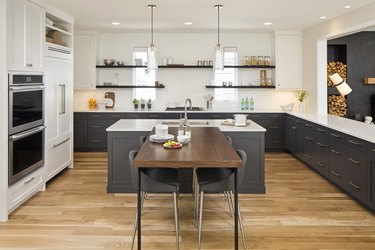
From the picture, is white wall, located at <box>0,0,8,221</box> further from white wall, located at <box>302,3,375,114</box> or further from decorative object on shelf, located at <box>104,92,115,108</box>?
white wall, located at <box>302,3,375,114</box>

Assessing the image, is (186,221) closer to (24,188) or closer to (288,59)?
(24,188)

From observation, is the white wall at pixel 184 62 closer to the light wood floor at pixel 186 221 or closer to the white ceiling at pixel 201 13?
the white ceiling at pixel 201 13

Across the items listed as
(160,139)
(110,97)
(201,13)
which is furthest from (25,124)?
(110,97)

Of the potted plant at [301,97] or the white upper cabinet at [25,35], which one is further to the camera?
the potted plant at [301,97]

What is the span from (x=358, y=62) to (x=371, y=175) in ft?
15.6

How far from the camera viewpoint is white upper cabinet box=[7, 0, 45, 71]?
408cm

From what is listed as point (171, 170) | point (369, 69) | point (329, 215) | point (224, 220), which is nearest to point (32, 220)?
point (171, 170)

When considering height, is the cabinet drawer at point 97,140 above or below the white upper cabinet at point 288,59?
below

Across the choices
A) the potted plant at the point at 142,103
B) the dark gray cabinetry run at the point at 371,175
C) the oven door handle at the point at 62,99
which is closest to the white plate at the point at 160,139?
the dark gray cabinetry run at the point at 371,175

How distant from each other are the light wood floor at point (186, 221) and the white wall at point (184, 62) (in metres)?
3.42

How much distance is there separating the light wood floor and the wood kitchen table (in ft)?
1.92

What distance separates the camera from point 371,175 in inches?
160

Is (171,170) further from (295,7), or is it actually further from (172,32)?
(172,32)

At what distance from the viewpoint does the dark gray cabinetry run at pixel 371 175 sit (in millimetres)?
4020
